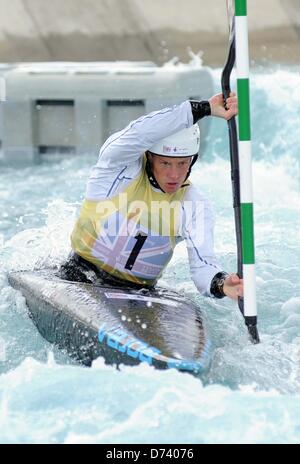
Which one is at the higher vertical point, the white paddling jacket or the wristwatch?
the white paddling jacket

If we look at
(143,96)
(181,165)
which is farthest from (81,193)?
(181,165)

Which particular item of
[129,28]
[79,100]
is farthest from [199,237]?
[129,28]

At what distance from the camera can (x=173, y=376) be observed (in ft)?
10.2

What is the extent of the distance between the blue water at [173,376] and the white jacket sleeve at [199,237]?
28 cm

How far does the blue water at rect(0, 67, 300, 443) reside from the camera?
289 cm

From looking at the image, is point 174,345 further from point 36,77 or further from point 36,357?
point 36,77

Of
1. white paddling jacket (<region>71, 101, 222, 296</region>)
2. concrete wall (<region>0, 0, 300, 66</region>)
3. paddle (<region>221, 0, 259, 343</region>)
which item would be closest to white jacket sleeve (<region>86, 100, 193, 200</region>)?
white paddling jacket (<region>71, 101, 222, 296</region>)

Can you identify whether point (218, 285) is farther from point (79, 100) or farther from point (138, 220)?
point (79, 100)

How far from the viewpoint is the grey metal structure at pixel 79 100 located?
7980 millimetres

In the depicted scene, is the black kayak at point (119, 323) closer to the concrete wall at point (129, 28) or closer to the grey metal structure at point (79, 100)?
the grey metal structure at point (79, 100)

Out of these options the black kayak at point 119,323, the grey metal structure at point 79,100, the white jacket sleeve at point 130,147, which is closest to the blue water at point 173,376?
the black kayak at point 119,323

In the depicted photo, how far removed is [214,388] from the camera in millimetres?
3152

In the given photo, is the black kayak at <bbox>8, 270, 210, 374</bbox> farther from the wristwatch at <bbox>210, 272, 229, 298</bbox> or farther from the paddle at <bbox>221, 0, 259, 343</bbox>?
the paddle at <bbox>221, 0, 259, 343</bbox>

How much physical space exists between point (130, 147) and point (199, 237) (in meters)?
0.50
